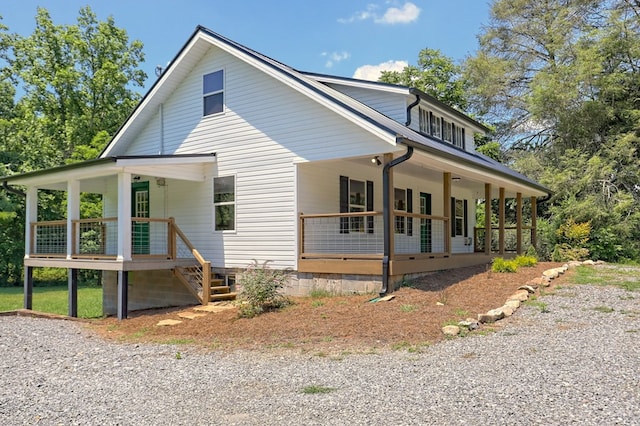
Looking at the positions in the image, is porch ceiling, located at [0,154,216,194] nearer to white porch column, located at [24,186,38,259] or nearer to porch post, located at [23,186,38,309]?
white porch column, located at [24,186,38,259]

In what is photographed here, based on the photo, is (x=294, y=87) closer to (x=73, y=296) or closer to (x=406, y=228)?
(x=406, y=228)

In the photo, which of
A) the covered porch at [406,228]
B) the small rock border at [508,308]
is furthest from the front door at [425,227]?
the small rock border at [508,308]

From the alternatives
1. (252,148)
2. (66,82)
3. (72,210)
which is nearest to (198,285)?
(252,148)

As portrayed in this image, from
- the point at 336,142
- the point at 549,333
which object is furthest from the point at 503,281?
the point at 336,142

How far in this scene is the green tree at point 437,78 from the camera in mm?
31703

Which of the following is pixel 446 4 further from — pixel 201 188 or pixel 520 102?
pixel 201 188

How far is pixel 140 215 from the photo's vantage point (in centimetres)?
1590

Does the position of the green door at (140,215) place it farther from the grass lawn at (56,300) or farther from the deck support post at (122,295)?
the deck support post at (122,295)

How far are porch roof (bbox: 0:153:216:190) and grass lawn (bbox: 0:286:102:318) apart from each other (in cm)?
445

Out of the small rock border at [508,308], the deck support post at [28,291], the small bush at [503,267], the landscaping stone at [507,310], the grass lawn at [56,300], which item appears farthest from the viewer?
the grass lawn at [56,300]

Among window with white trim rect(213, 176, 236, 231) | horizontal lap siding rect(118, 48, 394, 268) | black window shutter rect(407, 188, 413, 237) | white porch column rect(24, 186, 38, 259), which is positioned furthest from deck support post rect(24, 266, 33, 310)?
black window shutter rect(407, 188, 413, 237)

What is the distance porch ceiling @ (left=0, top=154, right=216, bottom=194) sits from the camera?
1159 centimetres

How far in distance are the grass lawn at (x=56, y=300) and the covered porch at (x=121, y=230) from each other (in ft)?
8.08

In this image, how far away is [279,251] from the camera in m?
12.4
